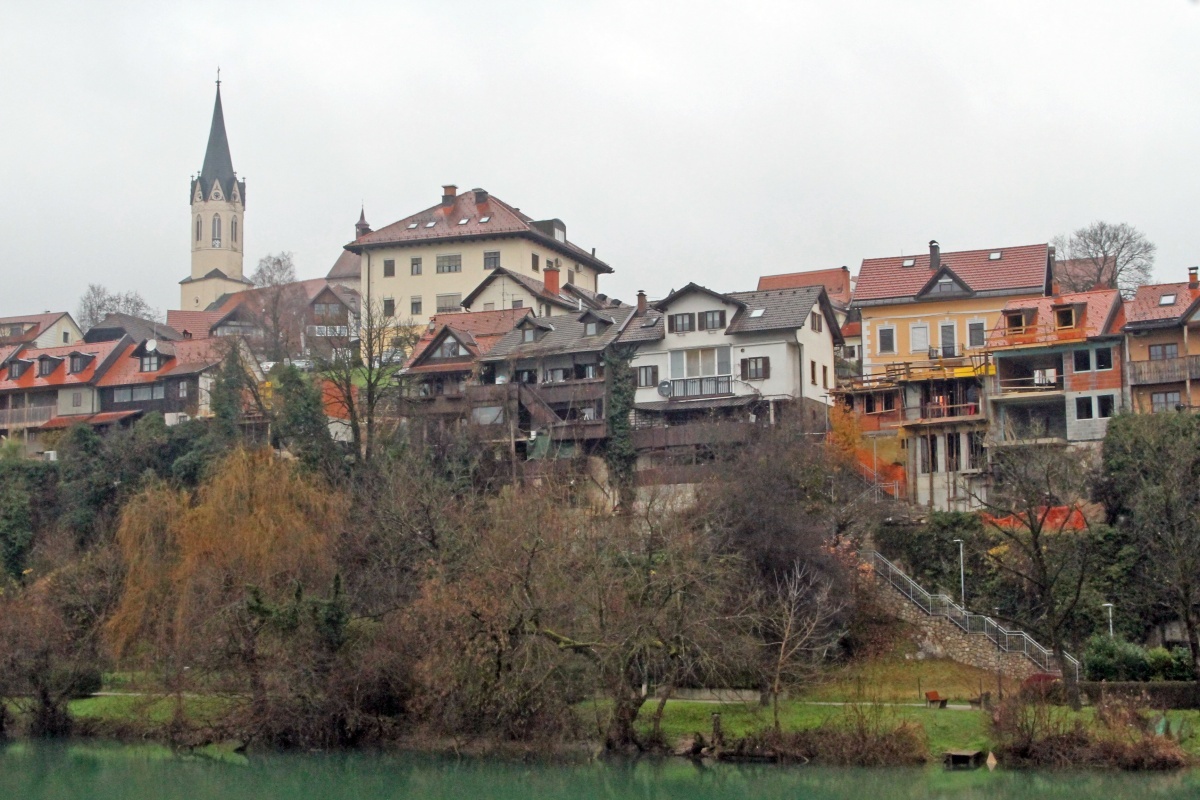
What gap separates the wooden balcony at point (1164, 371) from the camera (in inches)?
2173

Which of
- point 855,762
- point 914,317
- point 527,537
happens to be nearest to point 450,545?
point 527,537

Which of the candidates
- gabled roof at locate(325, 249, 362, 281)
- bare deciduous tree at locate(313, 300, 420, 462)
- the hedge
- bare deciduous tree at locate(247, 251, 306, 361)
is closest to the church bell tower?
gabled roof at locate(325, 249, 362, 281)

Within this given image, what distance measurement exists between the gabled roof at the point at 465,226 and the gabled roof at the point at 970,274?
77.0 ft

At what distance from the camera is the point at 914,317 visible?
65.1 m

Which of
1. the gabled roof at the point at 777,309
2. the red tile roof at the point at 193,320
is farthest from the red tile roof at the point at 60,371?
the gabled roof at the point at 777,309

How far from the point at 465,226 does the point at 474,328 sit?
14.1 m

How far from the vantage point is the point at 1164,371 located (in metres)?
55.6

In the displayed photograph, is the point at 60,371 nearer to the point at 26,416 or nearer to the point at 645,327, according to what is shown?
the point at 26,416

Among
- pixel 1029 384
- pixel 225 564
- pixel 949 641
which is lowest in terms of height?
pixel 949 641

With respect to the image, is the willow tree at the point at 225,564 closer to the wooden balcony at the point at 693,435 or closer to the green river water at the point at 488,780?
the green river water at the point at 488,780

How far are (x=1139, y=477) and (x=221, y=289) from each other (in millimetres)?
96764

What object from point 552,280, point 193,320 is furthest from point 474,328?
point 193,320

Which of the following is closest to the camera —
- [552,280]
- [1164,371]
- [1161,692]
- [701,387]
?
[1161,692]

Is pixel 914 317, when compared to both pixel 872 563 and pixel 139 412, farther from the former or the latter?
pixel 139 412
